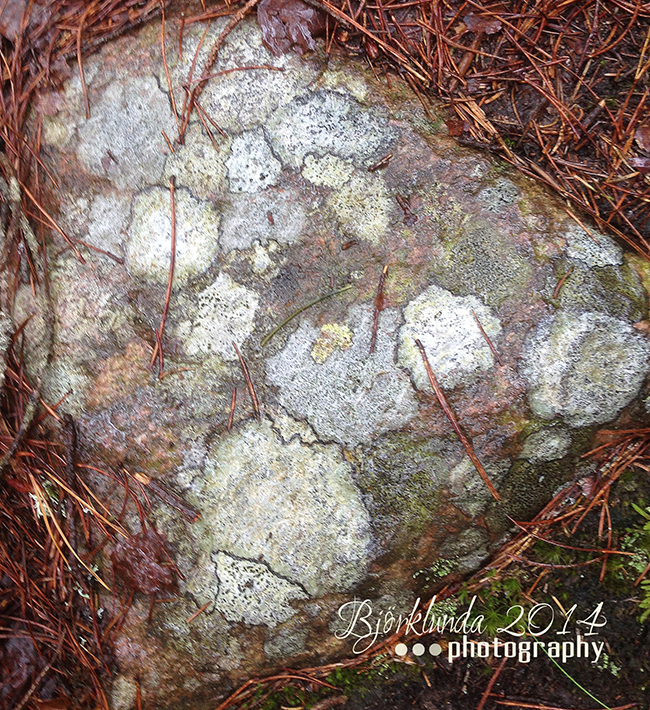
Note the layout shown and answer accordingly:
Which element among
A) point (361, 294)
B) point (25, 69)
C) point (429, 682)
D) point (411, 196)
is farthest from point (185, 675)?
point (25, 69)

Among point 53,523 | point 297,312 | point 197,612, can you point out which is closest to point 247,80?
point 297,312

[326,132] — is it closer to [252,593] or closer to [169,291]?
[169,291]

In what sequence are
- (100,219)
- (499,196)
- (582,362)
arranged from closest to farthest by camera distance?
(582,362), (499,196), (100,219)

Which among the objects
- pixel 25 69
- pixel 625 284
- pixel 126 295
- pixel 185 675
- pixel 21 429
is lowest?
pixel 185 675

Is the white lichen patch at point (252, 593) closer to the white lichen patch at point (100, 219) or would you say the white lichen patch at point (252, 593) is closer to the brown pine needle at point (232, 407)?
the brown pine needle at point (232, 407)

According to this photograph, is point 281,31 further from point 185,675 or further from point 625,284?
A: point 185,675

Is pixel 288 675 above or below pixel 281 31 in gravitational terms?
below
